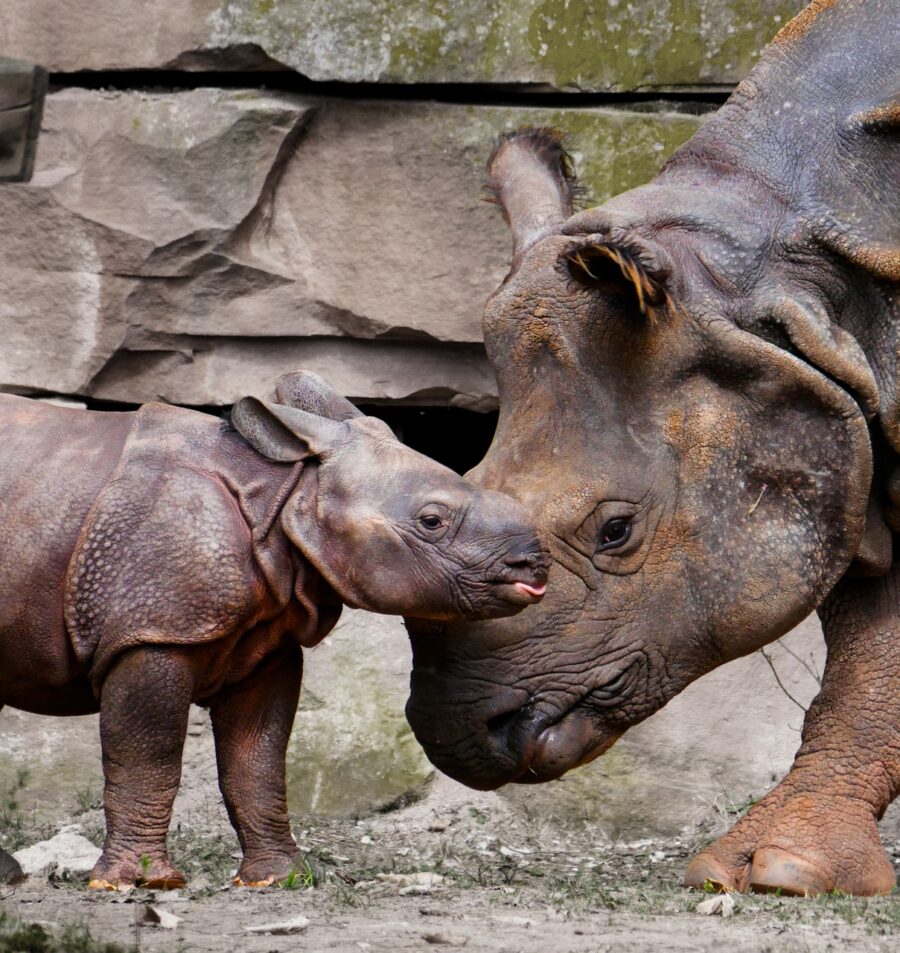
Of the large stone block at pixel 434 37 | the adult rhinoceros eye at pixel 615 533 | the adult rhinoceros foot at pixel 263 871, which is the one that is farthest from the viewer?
the large stone block at pixel 434 37

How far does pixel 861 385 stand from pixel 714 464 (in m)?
0.50

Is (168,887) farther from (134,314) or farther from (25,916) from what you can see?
(134,314)

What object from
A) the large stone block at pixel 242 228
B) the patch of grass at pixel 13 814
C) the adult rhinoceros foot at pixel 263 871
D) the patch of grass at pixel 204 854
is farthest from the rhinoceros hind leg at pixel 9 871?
the large stone block at pixel 242 228

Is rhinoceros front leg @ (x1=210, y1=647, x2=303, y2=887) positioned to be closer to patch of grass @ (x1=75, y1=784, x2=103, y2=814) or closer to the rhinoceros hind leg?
the rhinoceros hind leg

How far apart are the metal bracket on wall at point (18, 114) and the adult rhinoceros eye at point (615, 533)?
7.48 ft

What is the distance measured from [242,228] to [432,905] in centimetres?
328

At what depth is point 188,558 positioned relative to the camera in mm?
5199

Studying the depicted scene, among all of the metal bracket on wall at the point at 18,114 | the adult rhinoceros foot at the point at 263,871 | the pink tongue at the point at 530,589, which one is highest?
the metal bracket on wall at the point at 18,114

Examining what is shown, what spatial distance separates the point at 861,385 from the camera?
5.86 metres

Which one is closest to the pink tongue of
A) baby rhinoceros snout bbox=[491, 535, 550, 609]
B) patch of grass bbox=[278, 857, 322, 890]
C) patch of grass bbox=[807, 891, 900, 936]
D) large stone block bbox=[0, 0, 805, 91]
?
baby rhinoceros snout bbox=[491, 535, 550, 609]

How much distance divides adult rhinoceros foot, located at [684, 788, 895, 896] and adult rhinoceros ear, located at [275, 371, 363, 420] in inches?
71.6

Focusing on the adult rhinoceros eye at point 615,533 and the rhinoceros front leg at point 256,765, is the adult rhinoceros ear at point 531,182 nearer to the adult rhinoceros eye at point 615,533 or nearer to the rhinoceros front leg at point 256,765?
the adult rhinoceros eye at point 615,533

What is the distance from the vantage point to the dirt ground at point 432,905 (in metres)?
4.54

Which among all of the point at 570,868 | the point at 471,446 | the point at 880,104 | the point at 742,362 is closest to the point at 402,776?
the point at 570,868
